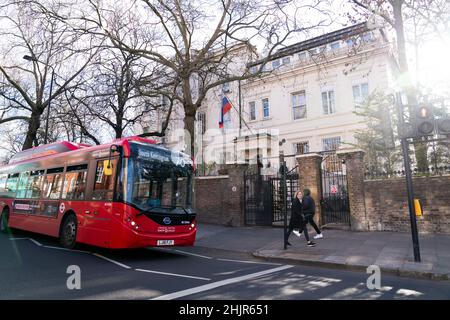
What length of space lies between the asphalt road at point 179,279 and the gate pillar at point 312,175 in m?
5.51

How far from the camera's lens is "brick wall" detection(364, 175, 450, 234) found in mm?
11094

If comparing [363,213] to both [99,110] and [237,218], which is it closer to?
[237,218]

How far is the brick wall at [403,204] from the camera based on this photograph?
11.1 metres

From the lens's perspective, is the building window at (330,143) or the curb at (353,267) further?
the building window at (330,143)

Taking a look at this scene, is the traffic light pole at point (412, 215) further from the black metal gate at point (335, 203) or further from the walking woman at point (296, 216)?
the black metal gate at point (335, 203)

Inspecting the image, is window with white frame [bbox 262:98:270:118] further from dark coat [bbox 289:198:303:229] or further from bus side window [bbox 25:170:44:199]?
bus side window [bbox 25:170:44:199]

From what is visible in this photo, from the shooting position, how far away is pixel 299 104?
89.1 ft

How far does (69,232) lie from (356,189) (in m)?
10.6

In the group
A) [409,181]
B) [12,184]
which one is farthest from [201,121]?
[409,181]

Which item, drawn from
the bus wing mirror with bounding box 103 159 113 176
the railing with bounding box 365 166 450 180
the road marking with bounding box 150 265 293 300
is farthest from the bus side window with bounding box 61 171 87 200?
the railing with bounding box 365 166 450 180

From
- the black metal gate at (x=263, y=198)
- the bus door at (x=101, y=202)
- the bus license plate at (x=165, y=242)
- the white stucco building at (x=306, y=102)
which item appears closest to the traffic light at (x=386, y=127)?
the bus license plate at (x=165, y=242)
